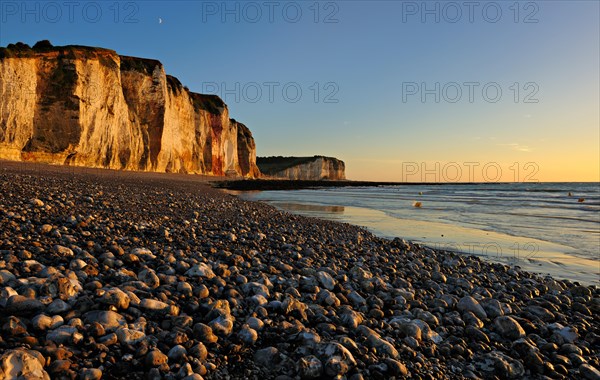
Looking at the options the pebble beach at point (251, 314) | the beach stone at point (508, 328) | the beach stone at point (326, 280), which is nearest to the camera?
the pebble beach at point (251, 314)

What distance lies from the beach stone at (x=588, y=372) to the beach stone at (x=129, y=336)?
10.7 ft

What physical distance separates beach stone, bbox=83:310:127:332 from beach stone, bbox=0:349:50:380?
47 centimetres

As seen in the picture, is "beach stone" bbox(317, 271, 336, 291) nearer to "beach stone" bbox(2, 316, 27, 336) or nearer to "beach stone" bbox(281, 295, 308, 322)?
"beach stone" bbox(281, 295, 308, 322)

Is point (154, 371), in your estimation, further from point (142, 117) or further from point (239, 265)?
point (142, 117)

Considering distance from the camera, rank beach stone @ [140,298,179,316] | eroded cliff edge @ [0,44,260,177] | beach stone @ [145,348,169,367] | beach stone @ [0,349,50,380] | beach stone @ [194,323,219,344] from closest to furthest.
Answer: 1. beach stone @ [0,349,50,380]
2. beach stone @ [145,348,169,367]
3. beach stone @ [194,323,219,344]
4. beach stone @ [140,298,179,316]
5. eroded cliff edge @ [0,44,260,177]

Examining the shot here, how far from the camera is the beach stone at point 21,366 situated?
1.78 metres

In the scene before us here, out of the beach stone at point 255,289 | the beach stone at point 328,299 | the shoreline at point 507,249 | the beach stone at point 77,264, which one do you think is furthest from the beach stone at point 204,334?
the shoreline at point 507,249

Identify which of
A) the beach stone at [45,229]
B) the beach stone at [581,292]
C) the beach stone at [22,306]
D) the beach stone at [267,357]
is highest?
the beach stone at [45,229]

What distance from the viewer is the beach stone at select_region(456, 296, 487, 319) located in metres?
3.59

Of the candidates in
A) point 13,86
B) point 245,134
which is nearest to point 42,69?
point 13,86

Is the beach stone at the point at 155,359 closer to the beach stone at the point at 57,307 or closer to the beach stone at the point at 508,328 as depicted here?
the beach stone at the point at 57,307

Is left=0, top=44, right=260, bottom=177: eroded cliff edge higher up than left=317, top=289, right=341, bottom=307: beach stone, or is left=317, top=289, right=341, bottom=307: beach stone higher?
left=0, top=44, right=260, bottom=177: eroded cliff edge

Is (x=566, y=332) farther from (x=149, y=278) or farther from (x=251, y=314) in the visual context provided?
(x=149, y=278)

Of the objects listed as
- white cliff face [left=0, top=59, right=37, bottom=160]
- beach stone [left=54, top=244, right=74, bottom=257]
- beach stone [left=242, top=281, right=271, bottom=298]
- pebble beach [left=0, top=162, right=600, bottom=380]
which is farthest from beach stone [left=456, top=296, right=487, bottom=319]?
white cliff face [left=0, top=59, right=37, bottom=160]
